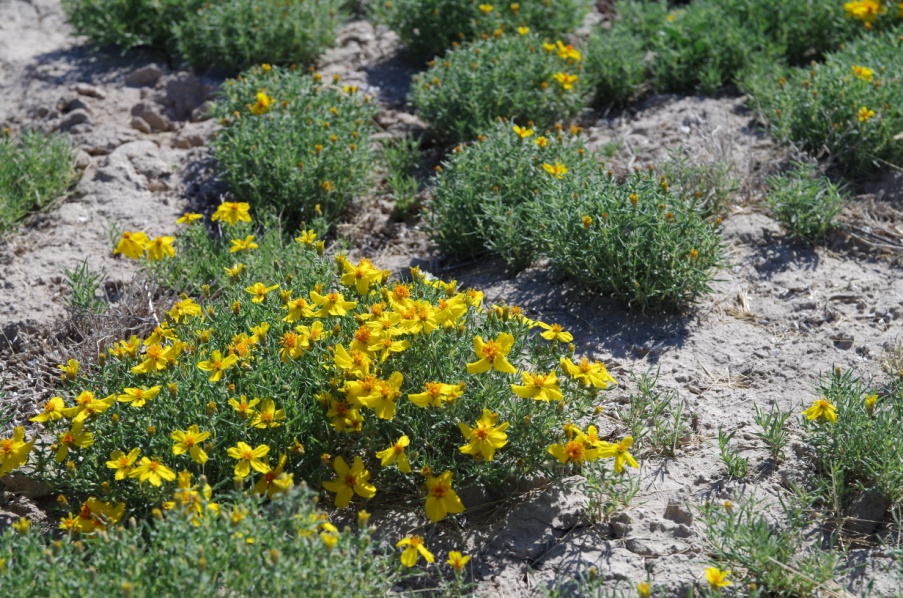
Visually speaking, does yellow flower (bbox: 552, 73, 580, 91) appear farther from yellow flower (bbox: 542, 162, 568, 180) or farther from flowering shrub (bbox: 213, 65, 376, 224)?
flowering shrub (bbox: 213, 65, 376, 224)

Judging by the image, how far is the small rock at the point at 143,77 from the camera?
20.4 feet

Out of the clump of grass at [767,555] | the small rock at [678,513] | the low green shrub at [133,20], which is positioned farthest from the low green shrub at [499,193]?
the low green shrub at [133,20]

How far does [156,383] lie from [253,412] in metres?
0.42

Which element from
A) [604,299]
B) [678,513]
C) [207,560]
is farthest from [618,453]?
[604,299]

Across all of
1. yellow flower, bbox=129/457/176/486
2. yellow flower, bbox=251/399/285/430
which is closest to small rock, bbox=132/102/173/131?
yellow flower, bbox=251/399/285/430

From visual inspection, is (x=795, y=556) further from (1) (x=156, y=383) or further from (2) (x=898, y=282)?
(1) (x=156, y=383)

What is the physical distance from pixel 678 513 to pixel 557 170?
6.20ft

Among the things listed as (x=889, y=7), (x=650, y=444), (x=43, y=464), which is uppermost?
(x=889, y=7)

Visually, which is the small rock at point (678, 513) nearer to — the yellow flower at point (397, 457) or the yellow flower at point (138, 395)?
the yellow flower at point (397, 457)

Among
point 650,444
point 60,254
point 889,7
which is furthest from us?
point 889,7

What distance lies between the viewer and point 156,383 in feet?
10.9

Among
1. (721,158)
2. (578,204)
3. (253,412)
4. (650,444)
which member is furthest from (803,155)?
(253,412)

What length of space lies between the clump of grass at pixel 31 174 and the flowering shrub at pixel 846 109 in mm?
3894

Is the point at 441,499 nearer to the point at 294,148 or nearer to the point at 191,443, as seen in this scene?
the point at 191,443
